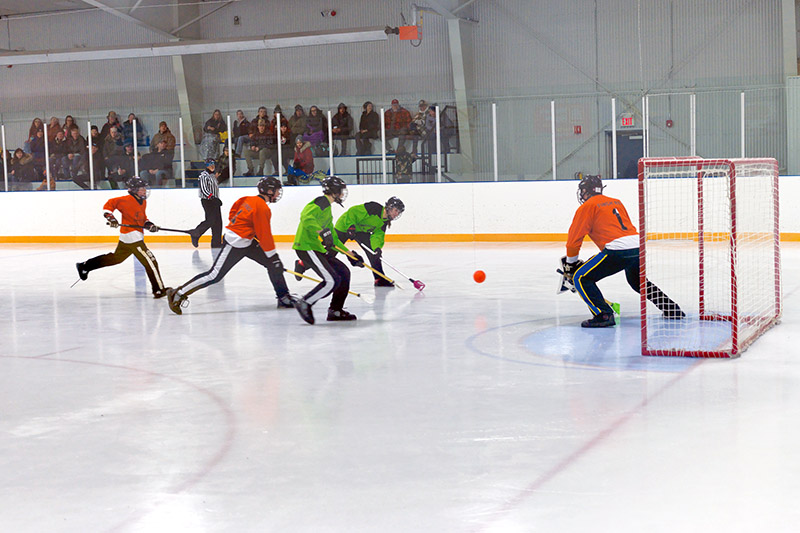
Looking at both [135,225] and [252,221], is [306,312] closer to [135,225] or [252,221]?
[252,221]

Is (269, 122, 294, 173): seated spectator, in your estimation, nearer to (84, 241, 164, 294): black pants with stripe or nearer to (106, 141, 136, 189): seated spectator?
(106, 141, 136, 189): seated spectator

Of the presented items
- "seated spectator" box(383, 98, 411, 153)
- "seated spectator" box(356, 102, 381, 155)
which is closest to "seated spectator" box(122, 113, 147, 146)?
"seated spectator" box(356, 102, 381, 155)

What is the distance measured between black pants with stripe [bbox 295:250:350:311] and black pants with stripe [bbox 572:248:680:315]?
5.67 ft

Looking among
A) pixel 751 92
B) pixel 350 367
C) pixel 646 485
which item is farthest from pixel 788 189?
pixel 646 485

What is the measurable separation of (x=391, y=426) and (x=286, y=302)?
407 cm

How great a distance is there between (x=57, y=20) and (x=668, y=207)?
46.9 feet

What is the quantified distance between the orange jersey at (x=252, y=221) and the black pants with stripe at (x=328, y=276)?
484 millimetres

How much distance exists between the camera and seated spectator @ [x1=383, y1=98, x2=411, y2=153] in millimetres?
15320

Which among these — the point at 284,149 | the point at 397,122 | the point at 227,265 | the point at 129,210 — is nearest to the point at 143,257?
the point at 129,210

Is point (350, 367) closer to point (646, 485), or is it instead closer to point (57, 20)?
point (646, 485)

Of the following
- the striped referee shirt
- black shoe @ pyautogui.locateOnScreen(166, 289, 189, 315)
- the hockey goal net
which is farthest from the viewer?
the striped referee shirt

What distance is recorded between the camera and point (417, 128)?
15.4 m

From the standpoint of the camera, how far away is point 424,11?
18.2m

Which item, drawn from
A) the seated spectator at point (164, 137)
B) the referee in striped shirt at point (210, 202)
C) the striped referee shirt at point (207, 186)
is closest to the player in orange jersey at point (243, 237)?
the referee in striped shirt at point (210, 202)
